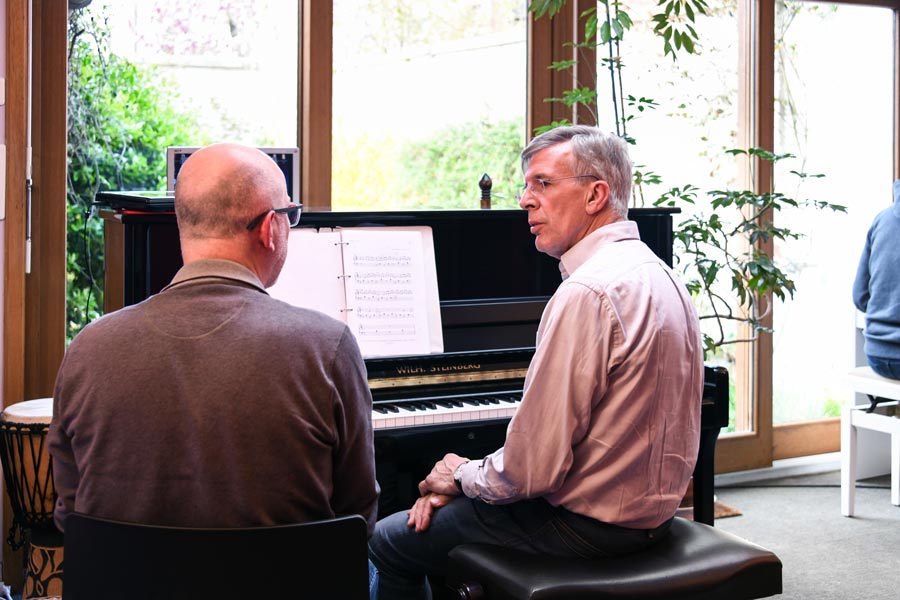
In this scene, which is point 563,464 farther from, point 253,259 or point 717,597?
point 253,259

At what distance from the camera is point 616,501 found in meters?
2.06

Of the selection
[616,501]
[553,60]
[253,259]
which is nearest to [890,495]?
[553,60]

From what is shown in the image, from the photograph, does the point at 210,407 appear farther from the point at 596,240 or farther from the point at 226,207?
the point at 596,240

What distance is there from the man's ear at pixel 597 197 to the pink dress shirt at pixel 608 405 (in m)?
0.18

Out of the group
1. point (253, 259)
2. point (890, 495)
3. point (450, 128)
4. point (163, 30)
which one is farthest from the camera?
point (890, 495)

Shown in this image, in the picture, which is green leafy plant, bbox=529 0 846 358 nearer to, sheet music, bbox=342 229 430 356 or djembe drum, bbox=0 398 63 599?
sheet music, bbox=342 229 430 356

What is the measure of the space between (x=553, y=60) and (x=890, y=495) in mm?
2320

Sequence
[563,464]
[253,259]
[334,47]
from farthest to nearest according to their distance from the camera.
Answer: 1. [334,47]
2. [563,464]
3. [253,259]

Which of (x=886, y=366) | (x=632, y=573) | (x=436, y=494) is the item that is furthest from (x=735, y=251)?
(x=632, y=573)

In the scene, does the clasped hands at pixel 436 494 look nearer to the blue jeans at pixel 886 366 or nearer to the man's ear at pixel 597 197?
the man's ear at pixel 597 197

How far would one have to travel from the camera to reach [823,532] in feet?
13.3

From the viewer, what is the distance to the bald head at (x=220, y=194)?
5.38 feet

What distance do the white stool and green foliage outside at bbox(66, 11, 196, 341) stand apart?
2.75 metres

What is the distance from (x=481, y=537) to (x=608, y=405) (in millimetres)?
413
